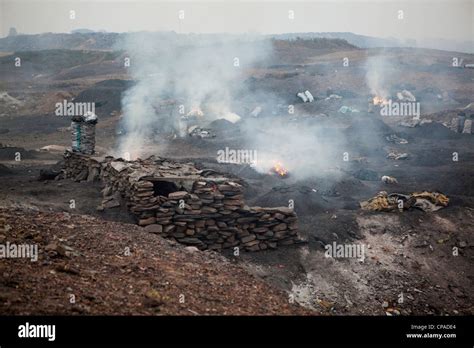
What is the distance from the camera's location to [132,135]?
24141 mm

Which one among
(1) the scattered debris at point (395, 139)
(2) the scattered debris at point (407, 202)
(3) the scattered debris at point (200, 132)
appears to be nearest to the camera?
(2) the scattered debris at point (407, 202)

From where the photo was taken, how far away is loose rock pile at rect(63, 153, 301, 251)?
9305 millimetres

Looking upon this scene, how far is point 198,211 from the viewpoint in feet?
30.8

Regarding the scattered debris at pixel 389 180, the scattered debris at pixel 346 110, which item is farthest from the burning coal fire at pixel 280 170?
the scattered debris at pixel 346 110

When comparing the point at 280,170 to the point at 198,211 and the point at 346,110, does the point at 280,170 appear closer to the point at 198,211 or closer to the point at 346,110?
the point at 198,211

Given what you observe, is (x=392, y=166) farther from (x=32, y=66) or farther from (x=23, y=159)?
(x=32, y=66)

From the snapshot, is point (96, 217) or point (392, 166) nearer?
point (96, 217)

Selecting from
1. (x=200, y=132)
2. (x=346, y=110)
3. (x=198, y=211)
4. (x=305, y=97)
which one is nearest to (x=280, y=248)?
(x=198, y=211)

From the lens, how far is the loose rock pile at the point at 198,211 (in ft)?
30.5

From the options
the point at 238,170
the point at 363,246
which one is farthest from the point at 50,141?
the point at 363,246

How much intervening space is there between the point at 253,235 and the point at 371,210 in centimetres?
439

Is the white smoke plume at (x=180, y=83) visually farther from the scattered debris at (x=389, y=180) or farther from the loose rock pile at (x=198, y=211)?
the scattered debris at (x=389, y=180)

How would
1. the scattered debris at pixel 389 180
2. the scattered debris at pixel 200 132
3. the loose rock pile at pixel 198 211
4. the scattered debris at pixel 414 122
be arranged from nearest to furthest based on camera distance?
1. the loose rock pile at pixel 198 211
2. the scattered debris at pixel 389 180
3. the scattered debris at pixel 200 132
4. the scattered debris at pixel 414 122

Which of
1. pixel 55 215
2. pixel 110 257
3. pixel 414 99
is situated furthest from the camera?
pixel 414 99
